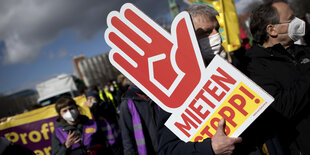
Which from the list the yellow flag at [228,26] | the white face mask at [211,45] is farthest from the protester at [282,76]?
the yellow flag at [228,26]

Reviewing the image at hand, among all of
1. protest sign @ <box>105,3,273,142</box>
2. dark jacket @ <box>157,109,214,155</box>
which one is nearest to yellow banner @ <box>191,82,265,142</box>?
protest sign @ <box>105,3,273,142</box>

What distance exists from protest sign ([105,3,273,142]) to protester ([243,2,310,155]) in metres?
0.40

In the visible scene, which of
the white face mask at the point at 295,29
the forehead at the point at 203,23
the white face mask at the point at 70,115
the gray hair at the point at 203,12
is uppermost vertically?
the gray hair at the point at 203,12

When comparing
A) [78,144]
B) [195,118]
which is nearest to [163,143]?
[195,118]

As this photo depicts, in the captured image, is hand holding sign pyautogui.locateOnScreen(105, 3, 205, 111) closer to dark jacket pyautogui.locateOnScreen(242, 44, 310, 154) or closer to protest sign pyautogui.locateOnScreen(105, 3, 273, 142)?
protest sign pyautogui.locateOnScreen(105, 3, 273, 142)

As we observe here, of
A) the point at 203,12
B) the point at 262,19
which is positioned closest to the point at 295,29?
the point at 262,19

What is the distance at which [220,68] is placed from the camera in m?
1.01

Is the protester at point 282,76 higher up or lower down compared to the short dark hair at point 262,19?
lower down

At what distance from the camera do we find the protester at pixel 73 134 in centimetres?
263

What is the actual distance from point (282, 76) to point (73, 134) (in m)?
2.50

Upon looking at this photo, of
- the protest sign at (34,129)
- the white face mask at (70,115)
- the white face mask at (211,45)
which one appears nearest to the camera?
the white face mask at (211,45)

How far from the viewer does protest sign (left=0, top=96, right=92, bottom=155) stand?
4.20 metres

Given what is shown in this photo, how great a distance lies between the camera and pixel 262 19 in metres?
1.77

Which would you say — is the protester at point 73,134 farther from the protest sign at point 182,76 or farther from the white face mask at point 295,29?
the white face mask at point 295,29
